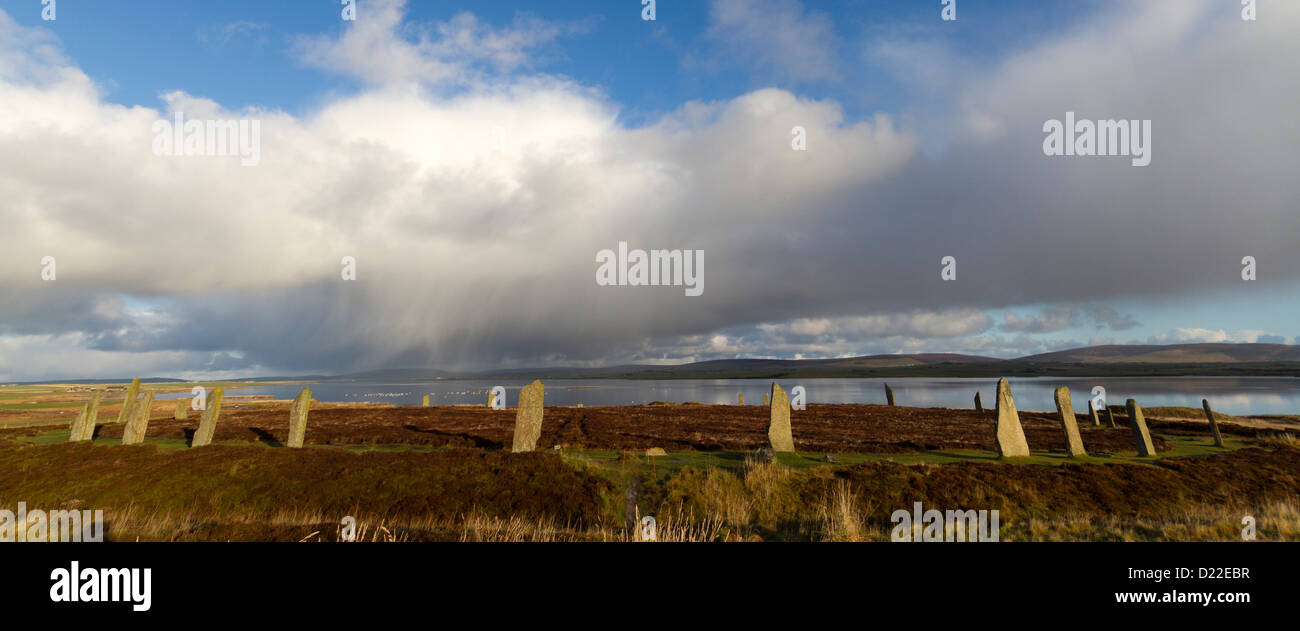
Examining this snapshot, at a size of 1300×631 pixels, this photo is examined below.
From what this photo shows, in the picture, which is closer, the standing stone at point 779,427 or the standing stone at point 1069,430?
the standing stone at point 1069,430

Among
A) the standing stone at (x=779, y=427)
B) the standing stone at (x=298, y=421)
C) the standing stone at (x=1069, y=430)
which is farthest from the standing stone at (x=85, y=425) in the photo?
the standing stone at (x=1069, y=430)

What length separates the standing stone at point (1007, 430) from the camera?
17031 mm

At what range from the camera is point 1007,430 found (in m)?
17.3

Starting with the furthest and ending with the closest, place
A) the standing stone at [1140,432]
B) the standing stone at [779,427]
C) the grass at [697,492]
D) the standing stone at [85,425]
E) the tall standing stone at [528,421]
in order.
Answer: the standing stone at [85,425] → the tall standing stone at [528,421] → the standing stone at [779,427] → the standing stone at [1140,432] → the grass at [697,492]

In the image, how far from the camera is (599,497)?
1434cm

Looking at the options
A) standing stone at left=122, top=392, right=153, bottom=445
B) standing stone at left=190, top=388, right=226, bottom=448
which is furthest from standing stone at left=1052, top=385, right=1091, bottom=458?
standing stone at left=122, top=392, right=153, bottom=445

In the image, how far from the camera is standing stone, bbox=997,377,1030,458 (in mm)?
17031

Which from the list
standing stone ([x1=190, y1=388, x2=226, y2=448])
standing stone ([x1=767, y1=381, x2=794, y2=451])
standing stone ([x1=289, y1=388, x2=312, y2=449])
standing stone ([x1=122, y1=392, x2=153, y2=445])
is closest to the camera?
standing stone ([x1=767, y1=381, x2=794, y2=451])

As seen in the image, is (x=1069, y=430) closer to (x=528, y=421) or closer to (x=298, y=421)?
(x=528, y=421)

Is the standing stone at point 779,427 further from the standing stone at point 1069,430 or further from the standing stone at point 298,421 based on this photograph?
the standing stone at point 298,421

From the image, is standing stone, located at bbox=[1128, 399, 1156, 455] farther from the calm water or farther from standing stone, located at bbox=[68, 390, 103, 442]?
standing stone, located at bbox=[68, 390, 103, 442]
